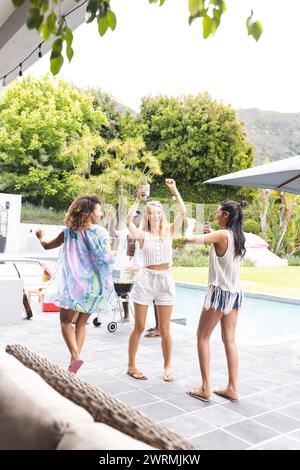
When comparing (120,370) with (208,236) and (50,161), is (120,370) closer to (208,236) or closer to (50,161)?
(208,236)

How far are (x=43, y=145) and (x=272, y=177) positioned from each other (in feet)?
76.2

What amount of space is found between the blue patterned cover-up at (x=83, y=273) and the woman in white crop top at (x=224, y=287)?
32.3 inches

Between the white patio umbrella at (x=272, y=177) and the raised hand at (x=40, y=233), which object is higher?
the white patio umbrella at (x=272, y=177)

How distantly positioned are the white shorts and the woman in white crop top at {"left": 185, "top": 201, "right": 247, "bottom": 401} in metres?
0.44

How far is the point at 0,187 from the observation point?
25.8 metres

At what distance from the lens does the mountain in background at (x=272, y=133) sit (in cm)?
6662

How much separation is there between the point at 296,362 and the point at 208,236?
2168mm

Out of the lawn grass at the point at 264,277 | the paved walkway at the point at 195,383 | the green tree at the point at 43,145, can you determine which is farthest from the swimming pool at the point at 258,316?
the green tree at the point at 43,145

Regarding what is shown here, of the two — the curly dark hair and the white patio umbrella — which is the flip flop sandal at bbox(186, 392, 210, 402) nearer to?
the curly dark hair

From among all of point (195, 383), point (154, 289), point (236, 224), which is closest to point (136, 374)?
point (195, 383)

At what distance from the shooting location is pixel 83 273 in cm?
373

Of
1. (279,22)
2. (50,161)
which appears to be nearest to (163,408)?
(50,161)

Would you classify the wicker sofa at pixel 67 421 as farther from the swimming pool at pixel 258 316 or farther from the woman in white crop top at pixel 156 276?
the swimming pool at pixel 258 316

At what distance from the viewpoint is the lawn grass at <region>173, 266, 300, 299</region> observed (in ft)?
46.8
